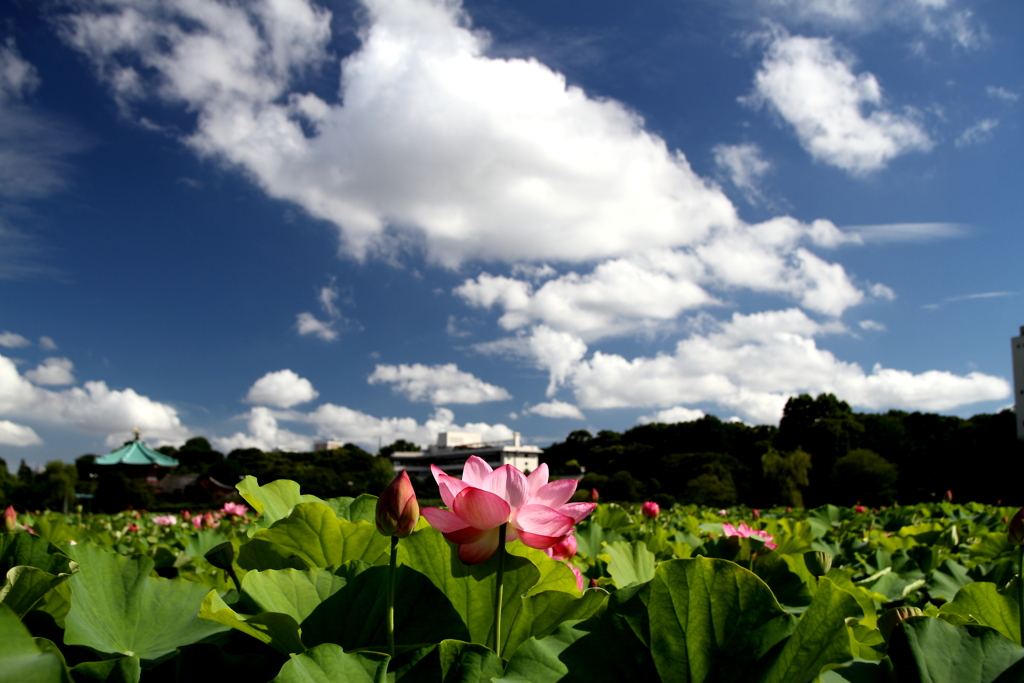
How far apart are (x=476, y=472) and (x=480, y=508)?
11 centimetres

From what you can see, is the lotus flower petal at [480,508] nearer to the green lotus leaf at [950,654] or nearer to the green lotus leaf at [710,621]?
the green lotus leaf at [710,621]

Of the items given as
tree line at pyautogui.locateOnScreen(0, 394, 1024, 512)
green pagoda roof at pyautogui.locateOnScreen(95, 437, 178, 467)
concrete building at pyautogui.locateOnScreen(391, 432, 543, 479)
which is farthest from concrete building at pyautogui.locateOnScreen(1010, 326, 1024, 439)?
green pagoda roof at pyautogui.locateOnScreen(95, 437, 178, 467)

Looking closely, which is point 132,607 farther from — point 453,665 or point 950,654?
point 950,654

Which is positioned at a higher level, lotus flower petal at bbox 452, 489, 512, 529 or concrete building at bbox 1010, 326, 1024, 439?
concrete building at bbox 1010, 326, 1024, 439

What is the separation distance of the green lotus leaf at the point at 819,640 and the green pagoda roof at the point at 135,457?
A: 2564 inches

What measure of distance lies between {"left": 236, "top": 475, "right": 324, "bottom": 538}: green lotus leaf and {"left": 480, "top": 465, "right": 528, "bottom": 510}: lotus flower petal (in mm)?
428

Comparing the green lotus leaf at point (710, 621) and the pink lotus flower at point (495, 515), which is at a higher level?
the pink lotus flower at point (495, 515)

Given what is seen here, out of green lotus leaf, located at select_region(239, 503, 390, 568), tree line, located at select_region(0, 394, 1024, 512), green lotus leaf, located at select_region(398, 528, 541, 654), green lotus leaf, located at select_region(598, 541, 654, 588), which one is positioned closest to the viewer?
green lotus leaf, located at select_region(398, 528, 541, 654)

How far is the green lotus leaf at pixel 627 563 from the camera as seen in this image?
1453mm

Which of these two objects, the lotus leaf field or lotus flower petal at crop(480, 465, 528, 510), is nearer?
the lotus leaf field

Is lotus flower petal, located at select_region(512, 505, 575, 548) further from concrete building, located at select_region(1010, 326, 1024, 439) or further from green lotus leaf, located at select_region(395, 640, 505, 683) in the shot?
concrete building, located at select_region(1010, 326, 1024, 439)

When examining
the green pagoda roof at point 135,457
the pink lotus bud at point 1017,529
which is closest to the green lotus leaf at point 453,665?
the pink lotus bud at point 1017,529

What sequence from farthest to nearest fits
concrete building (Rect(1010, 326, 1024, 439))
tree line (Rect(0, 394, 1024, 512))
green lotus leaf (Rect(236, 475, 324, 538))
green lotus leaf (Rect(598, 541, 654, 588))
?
concrete building (Rect(1010, 326, 1024, 439)) < tree line (Rect(0, 394, 1024, 512)) < green lotus leaf (Rect(598, 541, 654, 588)) < green lotus leaf (Rect(236, 475, 324, 538))

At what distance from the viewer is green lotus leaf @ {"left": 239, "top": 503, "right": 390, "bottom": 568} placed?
2.95 feet
